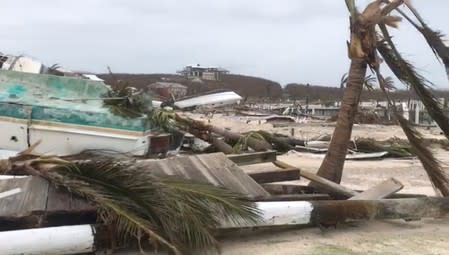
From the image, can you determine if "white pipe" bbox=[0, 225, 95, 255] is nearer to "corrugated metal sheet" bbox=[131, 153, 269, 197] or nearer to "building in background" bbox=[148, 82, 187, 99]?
"corrugated metal sheet" bbox=[131, 153, 269, 197]

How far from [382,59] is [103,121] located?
4605 millimetres

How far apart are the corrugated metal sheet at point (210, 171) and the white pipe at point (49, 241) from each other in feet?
4.59

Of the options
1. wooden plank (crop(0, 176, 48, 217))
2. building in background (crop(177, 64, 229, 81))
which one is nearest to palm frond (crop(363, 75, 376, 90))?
wooden plank (crop(0, 176, 48, 217))

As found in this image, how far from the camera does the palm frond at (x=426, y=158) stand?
782cm

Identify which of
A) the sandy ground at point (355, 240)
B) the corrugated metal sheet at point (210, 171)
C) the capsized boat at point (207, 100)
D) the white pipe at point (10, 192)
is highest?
the capsized boat at point (207, 100)

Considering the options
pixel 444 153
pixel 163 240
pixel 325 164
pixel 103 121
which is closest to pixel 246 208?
pixel 163 240

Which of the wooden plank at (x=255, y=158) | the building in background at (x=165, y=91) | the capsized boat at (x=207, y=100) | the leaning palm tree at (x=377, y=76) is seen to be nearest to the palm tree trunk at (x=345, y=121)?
the leaning palm tree at (x=377, y=76)

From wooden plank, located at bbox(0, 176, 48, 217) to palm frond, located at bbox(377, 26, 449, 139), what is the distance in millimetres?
5114

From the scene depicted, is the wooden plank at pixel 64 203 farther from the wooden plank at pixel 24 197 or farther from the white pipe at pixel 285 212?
the white pipe at pixel 285 212

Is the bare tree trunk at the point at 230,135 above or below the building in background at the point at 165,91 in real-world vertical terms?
below

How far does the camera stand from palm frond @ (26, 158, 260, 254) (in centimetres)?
532

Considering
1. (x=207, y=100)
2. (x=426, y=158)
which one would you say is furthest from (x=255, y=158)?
(x=207, y=100)

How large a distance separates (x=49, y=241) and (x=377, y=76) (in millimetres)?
5445

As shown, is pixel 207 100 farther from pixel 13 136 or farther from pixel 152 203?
pixel 152 203
